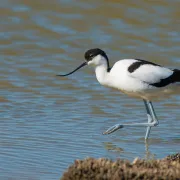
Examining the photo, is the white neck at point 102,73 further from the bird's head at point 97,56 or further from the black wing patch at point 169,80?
the black wing patch at point 169,80

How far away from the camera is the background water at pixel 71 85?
6719 millimetres

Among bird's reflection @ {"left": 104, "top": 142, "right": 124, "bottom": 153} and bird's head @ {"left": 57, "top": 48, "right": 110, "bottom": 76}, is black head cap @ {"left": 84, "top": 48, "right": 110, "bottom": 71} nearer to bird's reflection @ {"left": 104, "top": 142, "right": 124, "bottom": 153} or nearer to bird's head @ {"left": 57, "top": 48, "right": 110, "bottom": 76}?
bird's head @ {"left": 57, "top": 48, "right": 110, "bottom": 76}

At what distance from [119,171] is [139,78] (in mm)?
3009

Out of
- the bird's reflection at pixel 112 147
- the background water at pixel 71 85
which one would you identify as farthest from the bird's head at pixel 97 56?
the bird's reflection at pixel 112 147

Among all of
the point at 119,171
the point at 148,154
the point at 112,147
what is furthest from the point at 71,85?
the point at 119,171

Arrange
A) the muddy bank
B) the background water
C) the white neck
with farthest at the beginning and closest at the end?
the white neck
the background water
the muddy bank

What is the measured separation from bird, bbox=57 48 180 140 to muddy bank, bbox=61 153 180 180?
259 cm

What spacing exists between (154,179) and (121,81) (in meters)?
3.04

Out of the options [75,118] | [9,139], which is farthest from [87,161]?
[75,118]

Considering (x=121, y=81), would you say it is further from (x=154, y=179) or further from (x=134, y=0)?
(x=134, y=0)

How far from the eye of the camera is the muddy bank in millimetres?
4605

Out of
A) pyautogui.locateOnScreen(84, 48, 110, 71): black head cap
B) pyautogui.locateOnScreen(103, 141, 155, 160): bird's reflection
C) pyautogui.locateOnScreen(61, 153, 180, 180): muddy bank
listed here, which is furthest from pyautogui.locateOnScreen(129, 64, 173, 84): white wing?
pyautogui.locateOnScreen(61, 153, 180, 180): muddy bank

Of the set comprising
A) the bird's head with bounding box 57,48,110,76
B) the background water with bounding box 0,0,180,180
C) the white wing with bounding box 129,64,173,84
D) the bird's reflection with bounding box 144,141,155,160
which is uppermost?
the bird's head with bounding box 57,48,110,76

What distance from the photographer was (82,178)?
15.4 ft
